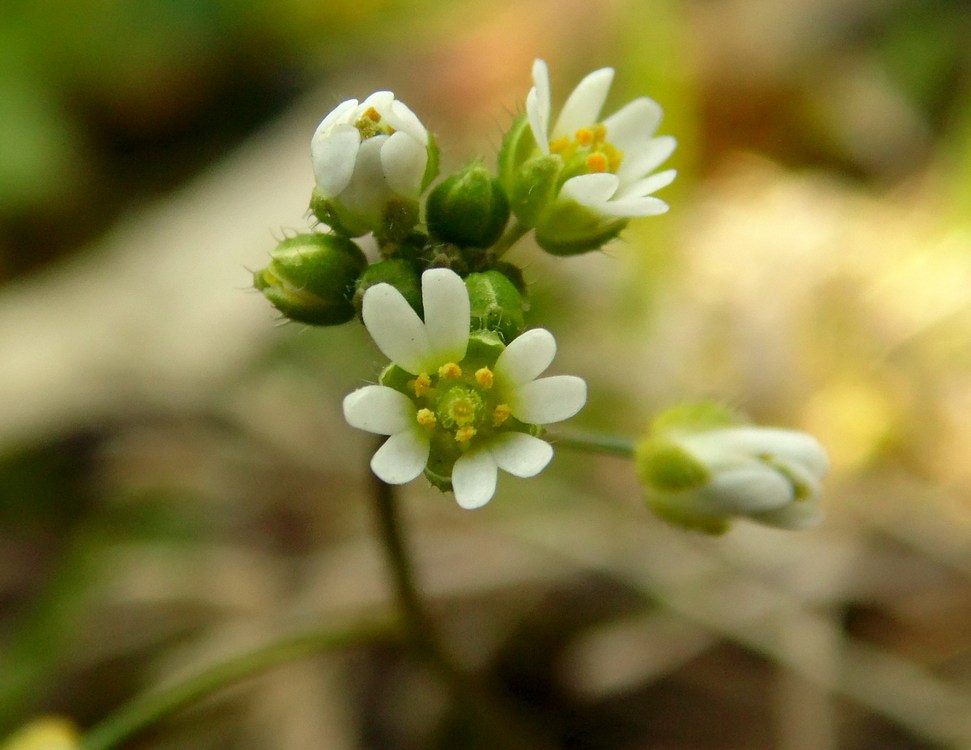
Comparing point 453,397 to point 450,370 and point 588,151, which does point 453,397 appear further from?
point 588,151

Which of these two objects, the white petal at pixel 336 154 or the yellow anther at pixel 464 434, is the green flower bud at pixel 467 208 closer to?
the white petal at pixel 336 154

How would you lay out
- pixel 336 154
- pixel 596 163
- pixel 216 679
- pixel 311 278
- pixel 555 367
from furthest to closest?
pixel 555 367
pixel 216 679
pixel 596 163
pixel 311 278
pixel 336 154

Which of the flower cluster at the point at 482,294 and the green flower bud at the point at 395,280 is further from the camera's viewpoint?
the green flower bud at the point at 395,280

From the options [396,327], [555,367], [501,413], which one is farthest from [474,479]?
[555,367]

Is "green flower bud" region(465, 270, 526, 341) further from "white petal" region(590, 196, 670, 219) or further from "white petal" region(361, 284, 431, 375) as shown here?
"white petal" region(590, 196, 670, 219)

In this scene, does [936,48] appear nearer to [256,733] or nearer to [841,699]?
[841,699]

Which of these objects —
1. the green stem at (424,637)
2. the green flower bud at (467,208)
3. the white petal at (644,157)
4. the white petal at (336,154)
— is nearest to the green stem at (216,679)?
the green stem at (424,637)

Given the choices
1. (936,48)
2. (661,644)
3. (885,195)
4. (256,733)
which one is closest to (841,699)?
(661,644)
